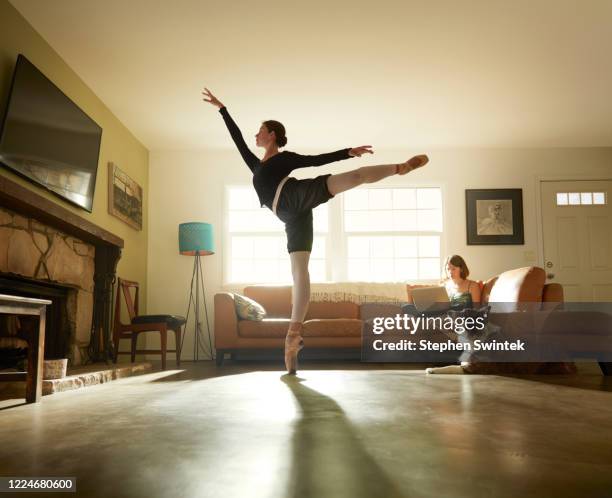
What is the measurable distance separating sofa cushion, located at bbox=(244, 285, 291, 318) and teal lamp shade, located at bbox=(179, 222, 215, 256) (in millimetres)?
729

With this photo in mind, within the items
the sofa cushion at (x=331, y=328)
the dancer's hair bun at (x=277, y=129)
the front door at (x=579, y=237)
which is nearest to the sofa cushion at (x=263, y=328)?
the sofa cushion at (x=331, y=328)

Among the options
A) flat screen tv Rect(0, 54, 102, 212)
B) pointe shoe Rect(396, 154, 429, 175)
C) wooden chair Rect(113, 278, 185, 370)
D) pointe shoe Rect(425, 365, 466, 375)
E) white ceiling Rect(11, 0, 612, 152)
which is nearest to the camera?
pointe shoe Rect(396, 154, 429, 175)

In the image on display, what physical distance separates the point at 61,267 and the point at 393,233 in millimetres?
4155

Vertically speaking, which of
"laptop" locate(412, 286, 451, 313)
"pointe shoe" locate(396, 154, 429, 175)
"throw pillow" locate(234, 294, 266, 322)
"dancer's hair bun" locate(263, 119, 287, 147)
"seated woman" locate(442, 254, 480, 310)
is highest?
"dancer's hair bun" locate(263, 119, 287, 147)

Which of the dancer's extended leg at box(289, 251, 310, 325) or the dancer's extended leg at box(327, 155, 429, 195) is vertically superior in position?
the dancer's extended leg at box(327, 155, 429, 195)

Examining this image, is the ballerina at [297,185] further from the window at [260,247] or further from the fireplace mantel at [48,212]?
the window at [260,247]

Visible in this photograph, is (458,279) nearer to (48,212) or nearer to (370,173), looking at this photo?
(370,173)

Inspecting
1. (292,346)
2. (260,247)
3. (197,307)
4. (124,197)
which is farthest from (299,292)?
(260,247)

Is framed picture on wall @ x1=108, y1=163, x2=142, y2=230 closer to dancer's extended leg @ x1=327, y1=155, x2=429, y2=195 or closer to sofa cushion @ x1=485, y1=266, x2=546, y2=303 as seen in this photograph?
dancer's extended leg @ x1=327, y1=155, x2=429, y2=195

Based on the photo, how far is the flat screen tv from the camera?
3.71 m

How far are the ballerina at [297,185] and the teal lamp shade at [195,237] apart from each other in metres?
3.27

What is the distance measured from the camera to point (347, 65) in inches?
194

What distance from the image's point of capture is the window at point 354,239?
715 centimetres

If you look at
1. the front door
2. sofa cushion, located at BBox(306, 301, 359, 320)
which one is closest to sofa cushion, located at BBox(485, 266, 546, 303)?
sofa cushion, located at BBox(306, 301, 359, 320)
